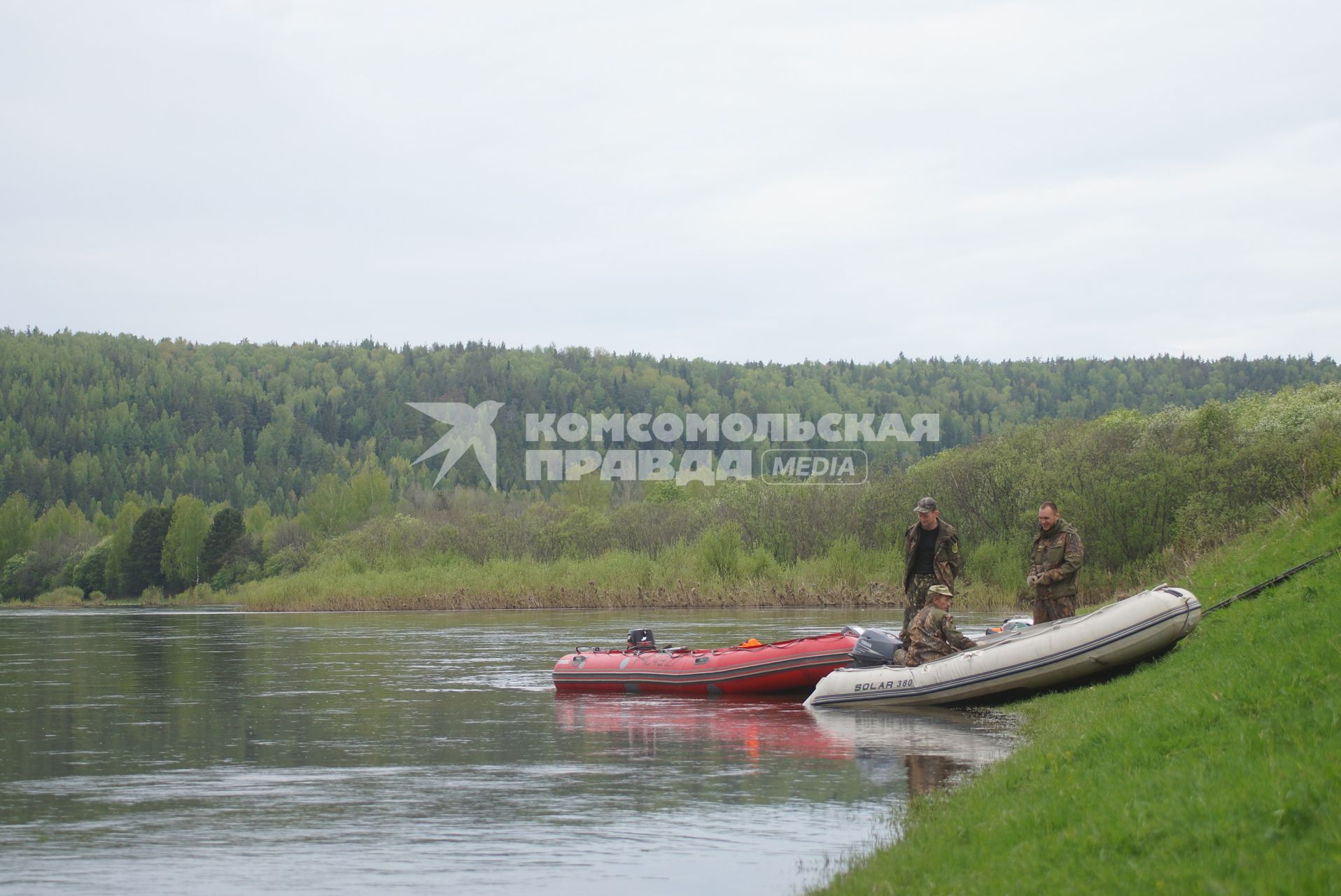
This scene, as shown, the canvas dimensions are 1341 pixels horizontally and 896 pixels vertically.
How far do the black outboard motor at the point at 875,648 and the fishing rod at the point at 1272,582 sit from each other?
380 cm

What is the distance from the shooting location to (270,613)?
5569cm

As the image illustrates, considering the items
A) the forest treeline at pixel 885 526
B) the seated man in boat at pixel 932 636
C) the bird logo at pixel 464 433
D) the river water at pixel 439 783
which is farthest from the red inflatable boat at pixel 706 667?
the bird logo at pixel 464 433

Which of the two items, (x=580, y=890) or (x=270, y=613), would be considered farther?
(x=270, y=613)

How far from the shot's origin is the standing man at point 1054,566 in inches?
572

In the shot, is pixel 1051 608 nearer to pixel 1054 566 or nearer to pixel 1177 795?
pixel 1054 566

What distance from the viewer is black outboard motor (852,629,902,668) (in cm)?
1641

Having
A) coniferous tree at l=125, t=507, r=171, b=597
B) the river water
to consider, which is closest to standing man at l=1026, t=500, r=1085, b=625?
the river water

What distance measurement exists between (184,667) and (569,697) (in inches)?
438

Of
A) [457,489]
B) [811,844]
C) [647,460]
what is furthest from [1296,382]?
[811,844]

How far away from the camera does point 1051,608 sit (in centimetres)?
1509

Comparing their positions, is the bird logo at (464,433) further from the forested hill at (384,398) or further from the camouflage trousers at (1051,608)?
the camouflage trousers at (1051,608)

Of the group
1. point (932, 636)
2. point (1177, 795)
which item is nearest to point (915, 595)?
point (932, 636)

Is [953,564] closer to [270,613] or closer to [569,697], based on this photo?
[569,697]

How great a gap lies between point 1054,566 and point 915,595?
167 centimetres
